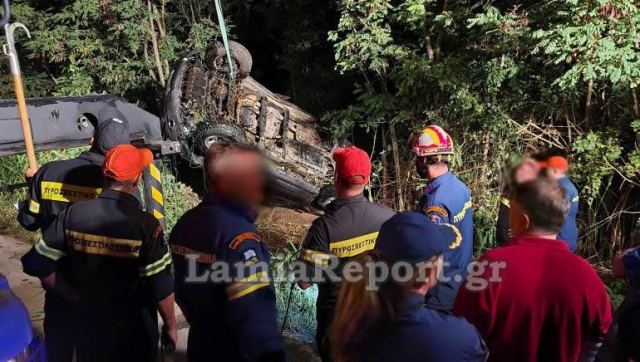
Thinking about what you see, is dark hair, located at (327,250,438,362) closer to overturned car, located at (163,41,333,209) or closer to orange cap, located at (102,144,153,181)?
orange cap, located at (102,144,153,181)

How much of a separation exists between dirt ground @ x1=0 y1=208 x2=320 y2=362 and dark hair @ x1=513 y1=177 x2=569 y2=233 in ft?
3.71

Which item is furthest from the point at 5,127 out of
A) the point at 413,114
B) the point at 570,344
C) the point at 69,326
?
the point at 413,114

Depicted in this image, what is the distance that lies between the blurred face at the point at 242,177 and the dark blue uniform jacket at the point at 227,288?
0.06 meters

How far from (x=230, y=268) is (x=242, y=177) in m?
0.37

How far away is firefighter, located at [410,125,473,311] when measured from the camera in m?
2.82

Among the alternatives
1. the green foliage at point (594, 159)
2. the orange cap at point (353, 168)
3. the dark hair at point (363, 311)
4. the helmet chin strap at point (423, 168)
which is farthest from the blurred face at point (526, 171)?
the green foliage at point (594, 159)

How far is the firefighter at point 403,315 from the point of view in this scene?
1664 millimetres

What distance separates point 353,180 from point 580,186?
3941mm

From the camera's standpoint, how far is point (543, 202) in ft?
6.36

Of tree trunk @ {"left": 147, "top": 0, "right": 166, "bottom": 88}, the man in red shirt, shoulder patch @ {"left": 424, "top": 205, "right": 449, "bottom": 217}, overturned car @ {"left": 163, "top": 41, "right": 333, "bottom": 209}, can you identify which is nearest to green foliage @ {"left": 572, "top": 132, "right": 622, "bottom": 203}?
shoulder patch @ {"left": 424, "top": 205, "right": 449, "bottom": 217}

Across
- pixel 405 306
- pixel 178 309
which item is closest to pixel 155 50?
pixel 178 309

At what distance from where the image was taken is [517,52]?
20.0 ft

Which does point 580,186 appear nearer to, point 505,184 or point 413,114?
point 413,114

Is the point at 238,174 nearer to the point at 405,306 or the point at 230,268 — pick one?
the point at 230,268
